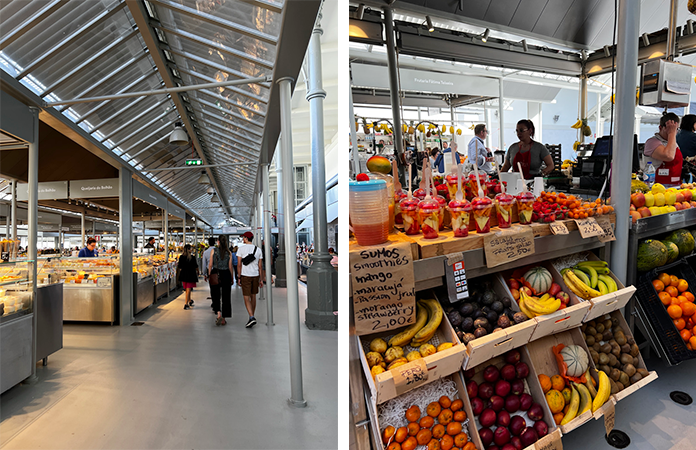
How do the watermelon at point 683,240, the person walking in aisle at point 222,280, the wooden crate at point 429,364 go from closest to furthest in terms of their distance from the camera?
1. the wooden crate at point 429,364
2. the watermelon at point 683,240
3. the person walking in aisle at point 222,280

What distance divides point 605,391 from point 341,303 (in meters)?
1.89

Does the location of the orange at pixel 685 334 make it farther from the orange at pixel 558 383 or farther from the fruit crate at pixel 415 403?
the fruit crate at pixel 415 403

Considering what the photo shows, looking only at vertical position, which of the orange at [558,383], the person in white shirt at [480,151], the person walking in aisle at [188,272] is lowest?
the person walking in aisle at [188,272]

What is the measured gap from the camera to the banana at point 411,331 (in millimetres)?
1854

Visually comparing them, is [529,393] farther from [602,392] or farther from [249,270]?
[249,270]

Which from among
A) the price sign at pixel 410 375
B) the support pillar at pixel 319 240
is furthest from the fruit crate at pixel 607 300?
the support pillar at pixel 319 240

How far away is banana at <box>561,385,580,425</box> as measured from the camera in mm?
2115

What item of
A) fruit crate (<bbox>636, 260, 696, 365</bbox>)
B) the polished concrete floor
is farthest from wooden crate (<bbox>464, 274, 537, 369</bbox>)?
fruit crate (<bbox>636, 260, 696, 365</bbox>)

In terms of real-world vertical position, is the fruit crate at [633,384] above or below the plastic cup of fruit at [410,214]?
below

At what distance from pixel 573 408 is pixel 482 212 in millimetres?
1205

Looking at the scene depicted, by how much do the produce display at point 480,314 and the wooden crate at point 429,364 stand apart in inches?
2.7

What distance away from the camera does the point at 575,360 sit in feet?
7.66

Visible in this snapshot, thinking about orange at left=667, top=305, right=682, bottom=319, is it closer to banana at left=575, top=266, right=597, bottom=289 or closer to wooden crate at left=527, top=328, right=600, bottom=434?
banana at left=575, top=266, right=597, bottom=289

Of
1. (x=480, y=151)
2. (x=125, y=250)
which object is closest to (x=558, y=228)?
(x=480, y=151)
